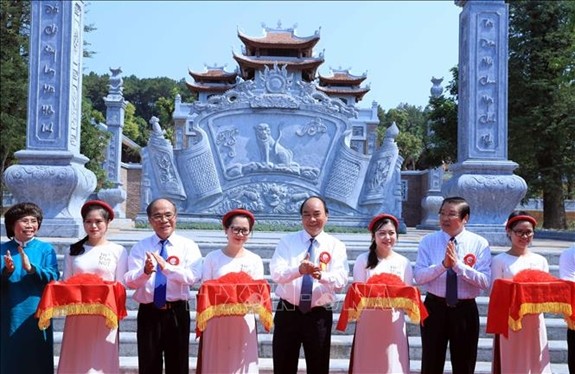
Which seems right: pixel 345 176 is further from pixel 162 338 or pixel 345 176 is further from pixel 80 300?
pixel 80 300

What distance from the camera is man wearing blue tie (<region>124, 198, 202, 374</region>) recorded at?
3299mm

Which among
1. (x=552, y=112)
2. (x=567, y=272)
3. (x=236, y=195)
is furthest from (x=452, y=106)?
(x=567, y=272)

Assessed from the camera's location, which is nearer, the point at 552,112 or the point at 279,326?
the point at 279,326

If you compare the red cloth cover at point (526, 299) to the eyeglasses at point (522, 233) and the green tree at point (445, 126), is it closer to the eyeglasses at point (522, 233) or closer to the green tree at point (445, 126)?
the eyeglasses at point (522, 233)

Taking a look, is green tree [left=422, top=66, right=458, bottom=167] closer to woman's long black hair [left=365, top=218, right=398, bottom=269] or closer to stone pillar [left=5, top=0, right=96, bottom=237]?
stone pillar [left=5, top=0, right=96, bottom=237]

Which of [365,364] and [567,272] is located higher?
[567,272]

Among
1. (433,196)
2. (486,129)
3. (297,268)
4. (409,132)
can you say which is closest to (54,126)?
(297,268)

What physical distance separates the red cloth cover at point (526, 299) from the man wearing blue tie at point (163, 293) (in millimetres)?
1730

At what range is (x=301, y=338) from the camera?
3.38 m

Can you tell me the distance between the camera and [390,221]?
341cm

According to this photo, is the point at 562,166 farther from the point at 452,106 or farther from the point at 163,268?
the point at 163,268

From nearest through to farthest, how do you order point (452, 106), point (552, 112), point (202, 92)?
point (552, 112), point (452, 106), point (202, 92)

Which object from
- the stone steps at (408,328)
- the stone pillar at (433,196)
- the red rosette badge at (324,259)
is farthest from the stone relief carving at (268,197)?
the red rosette badge at (324,259)

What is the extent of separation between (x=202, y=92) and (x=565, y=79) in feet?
70.3
